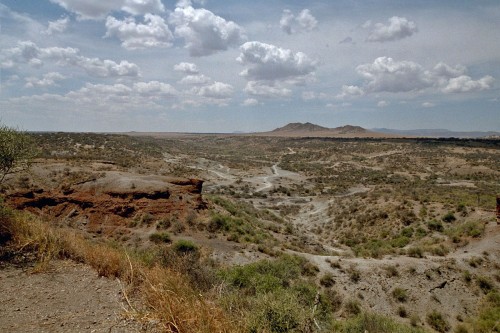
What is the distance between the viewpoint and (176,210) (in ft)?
71.9

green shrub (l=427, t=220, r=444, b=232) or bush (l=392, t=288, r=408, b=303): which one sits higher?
green shrub (l=427, t=220, r=444, b=232)

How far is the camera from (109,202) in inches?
866

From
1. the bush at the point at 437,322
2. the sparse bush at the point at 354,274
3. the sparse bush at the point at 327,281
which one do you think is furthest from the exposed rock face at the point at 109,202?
the bush at the point at 437,322

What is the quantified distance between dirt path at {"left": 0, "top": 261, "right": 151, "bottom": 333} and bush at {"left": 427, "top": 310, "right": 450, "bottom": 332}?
511 inches

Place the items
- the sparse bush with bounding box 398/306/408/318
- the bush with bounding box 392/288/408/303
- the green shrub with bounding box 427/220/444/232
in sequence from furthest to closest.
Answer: the green shrub with bounding box 427/220/444/232, the bush with bounding box 392/288/408/303, the sparse bush with bounding box 398/306/408/318

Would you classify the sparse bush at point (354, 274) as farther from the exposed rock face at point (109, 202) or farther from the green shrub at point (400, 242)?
the exposed rock face at point (109, 202)

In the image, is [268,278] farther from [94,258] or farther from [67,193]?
[67,193]

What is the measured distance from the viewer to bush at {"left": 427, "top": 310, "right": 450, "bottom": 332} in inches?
541

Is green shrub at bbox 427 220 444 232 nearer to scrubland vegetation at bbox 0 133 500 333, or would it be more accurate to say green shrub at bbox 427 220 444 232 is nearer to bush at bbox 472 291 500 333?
scrubland vegetation at bbox 0 133 500 333

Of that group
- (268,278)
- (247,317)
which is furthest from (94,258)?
(268,278)

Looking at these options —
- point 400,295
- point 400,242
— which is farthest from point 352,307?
point 400,242

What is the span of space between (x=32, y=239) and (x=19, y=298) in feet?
8.27

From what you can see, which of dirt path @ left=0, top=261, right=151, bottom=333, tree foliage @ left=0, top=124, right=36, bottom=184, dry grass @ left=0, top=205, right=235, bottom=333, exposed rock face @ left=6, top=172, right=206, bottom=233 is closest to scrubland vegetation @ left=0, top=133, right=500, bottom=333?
dry grass @ left=0, top=205, right=235, bottom=333

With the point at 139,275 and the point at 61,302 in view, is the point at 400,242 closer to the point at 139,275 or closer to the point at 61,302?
the point at 139,275
